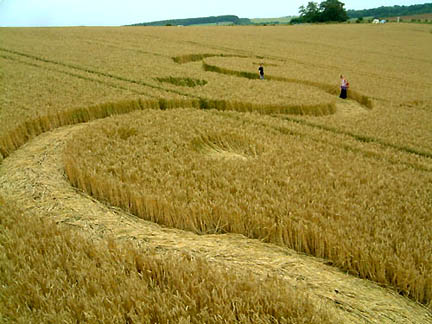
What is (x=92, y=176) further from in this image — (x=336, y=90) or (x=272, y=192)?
(x=336, y=90)

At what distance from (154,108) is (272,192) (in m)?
6.17

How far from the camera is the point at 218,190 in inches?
181

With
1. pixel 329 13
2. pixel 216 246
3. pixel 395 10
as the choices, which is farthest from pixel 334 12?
pixel 216 246

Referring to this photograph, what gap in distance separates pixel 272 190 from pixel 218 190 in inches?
31.6

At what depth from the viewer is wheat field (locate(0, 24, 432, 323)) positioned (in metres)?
2.61

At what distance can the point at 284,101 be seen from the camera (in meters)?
9.95

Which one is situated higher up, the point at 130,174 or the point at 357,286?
the point at 130,174

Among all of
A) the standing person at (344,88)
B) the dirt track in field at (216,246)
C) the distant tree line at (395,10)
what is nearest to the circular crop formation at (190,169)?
the dirt track in field at (216,246)

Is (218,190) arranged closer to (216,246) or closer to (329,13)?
(216,246)

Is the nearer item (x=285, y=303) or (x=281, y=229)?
(x=285, y=303)

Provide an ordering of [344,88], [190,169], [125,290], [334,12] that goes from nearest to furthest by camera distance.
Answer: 1. [125,290]
2. [190,169]
3. [344,88]
4. [334,12]

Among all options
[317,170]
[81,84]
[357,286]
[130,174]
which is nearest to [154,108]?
[81,84]

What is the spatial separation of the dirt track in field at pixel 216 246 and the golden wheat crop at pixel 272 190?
0.15 meters

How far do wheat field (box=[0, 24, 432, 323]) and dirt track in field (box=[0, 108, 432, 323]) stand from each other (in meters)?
0.09
